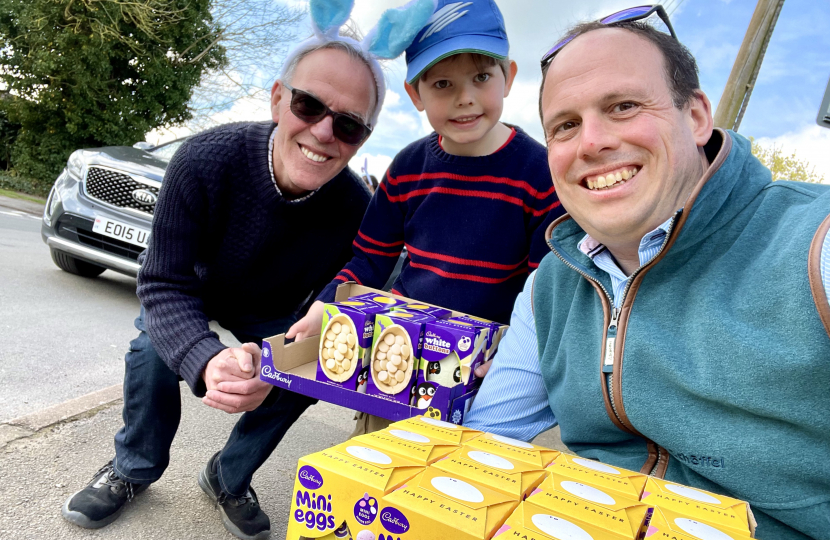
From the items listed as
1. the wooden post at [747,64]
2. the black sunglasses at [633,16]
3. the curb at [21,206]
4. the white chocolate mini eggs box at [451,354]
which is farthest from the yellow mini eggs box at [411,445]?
the curb at [21,206]

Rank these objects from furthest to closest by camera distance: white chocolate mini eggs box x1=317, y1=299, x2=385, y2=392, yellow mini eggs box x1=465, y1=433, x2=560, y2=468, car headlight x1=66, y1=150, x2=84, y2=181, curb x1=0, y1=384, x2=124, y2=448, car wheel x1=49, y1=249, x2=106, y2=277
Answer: car wheel x1=49, y1=249, x2=106, y2=277 → car headlight x1=66, y1=150, x2=84, y2=181 → curb x1=0, y1=384, x2=124, y2=448 → white chocolate mini eggs box x1=317, y1=299, x2=385, y2=392 → yellow mini eggs box x1=465, y1=433, x2=560, y2=468

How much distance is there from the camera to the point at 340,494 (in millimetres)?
916

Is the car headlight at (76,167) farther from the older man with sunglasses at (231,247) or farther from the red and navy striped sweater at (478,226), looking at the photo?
the red and navy striped sweater at (478,226)

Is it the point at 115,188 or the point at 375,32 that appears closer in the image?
the point at 375,32

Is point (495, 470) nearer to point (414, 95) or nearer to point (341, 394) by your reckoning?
point (341, 394)

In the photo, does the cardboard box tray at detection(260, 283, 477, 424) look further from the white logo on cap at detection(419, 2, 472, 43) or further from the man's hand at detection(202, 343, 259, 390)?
the white logo on cap at detection(419, 2, 472, 43)

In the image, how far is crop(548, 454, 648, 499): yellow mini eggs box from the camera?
105cm

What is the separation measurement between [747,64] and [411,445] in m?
6.94

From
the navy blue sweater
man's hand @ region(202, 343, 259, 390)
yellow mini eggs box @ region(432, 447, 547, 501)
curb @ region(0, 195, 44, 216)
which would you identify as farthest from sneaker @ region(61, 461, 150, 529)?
curb @ region(0, 195, 44, 216)

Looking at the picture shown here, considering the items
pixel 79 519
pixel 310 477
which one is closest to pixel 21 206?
pixel 79 519

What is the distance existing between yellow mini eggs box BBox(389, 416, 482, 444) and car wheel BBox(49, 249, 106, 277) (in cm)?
577

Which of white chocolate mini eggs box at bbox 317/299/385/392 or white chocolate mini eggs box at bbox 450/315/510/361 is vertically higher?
white chocolate mini eggs box at bbox 450/315/510/361

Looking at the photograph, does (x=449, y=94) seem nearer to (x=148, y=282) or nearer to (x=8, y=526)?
(x=148, y=282)

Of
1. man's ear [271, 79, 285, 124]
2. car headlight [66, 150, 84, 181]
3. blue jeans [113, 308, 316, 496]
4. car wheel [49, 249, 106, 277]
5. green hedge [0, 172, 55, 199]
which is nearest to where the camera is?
blue jeans [113, 308, 316, 496]
